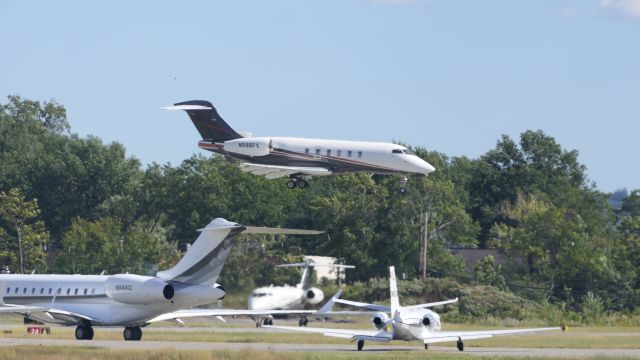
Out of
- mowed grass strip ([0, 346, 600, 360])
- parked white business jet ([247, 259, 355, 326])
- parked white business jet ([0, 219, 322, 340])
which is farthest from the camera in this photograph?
parked white business jet ([247, 259, 355, 326])

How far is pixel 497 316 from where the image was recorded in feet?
240

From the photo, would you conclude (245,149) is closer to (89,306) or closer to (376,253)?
(89,306)

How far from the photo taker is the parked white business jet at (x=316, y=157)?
62.4m

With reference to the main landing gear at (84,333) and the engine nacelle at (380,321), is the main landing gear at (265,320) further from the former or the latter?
the engine nacelle at (380,321)

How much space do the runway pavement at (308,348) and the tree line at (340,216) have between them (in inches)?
925

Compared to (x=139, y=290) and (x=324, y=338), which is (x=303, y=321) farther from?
(x=139, y=290)

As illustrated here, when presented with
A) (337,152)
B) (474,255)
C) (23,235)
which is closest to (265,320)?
(337,152)

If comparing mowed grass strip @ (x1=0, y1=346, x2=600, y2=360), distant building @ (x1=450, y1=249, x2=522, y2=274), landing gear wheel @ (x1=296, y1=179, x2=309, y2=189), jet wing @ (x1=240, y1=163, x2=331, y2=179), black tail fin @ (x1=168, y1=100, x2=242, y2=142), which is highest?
black tail fin @ (x1=168, y1=100, x2=242, y2=142)

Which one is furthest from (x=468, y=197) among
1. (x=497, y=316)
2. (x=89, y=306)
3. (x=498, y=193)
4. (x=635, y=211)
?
(x=89, y=306)

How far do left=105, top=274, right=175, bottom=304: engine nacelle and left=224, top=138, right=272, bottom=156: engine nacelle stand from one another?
15.4m

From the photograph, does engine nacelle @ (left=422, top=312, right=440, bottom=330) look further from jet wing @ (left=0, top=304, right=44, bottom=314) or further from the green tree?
the green tree

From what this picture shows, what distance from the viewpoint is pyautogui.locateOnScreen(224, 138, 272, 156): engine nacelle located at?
208 ft

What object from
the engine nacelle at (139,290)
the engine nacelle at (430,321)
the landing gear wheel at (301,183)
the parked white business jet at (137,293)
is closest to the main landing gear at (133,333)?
the parked white business jet at (137,293)

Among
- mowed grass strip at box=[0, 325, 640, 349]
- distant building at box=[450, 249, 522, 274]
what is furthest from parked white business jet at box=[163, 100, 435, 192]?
distant building at box=[450, 249, 522, 274]
